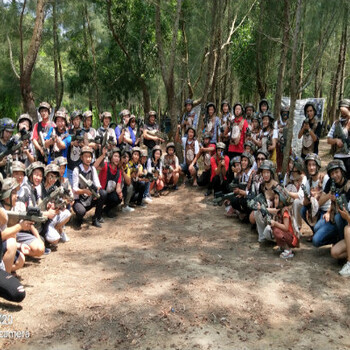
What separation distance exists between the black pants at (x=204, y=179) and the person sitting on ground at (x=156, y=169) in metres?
0.89

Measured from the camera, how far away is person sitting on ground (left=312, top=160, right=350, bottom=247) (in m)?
4.95

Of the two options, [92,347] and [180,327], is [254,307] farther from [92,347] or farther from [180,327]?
[92,347]

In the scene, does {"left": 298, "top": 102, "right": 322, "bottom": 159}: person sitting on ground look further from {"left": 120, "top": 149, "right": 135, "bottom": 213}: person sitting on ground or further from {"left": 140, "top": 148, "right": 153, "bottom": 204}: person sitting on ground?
{"left": 120, "top": 149, "right": 135, "bottom": 213}: person sitting on ground

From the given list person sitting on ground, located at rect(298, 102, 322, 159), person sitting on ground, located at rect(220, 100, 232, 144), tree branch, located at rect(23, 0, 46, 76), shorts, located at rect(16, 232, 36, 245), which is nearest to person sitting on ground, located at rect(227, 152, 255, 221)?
person sitting on ground, located at rect(298, 102, 322, 159)

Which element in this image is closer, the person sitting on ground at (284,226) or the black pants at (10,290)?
the black pants at (10,290)

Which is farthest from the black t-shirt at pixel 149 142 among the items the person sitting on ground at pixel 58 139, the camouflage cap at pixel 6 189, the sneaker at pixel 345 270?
the sneaker at pixel 345 270

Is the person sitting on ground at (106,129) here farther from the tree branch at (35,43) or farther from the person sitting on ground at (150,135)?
the tree branch at (35,43)

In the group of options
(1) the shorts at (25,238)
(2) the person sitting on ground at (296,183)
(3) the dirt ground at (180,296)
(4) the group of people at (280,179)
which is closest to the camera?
(3) the dirt ground at (180,296)

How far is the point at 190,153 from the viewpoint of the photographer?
8.88 metres

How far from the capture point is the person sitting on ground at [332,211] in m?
4.95

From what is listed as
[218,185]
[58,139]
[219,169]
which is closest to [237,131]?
[219,169]

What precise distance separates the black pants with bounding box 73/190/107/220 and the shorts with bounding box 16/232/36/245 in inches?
60.1

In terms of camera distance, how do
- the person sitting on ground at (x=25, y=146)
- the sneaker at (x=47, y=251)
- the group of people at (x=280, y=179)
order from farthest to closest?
the person sitting on ground at (x=25, y=146) < the sneaker at (x=47, y=251) < the group of people at (x=280, y=179)

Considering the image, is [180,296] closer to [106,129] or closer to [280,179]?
[280,179]
